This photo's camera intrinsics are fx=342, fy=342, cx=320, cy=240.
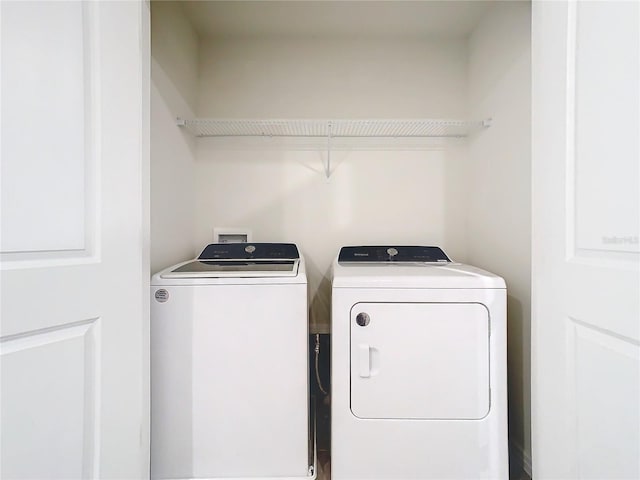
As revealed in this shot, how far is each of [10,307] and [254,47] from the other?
198cm

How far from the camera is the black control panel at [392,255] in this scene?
6.18ft

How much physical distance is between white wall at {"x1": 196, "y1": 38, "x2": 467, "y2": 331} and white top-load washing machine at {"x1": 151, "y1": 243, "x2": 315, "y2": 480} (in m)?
0.86

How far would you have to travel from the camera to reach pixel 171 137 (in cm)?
174

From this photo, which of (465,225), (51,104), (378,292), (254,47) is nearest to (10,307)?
(51,104)

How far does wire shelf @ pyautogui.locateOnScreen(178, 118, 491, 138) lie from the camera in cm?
196

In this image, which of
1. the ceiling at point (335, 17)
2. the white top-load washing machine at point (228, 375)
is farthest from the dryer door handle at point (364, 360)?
the ceiling at point (335, 17)

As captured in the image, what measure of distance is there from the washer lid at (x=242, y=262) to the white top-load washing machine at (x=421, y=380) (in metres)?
0.35

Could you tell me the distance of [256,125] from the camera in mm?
2025

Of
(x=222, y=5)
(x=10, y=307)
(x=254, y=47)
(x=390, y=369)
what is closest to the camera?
(x=10, y=307)

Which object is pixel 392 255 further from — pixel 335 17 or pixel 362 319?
pixel 335 17

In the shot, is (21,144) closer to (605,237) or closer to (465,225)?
(605,237)

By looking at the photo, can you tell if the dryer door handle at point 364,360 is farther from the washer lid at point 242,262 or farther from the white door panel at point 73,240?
the white door panel at point 73,240

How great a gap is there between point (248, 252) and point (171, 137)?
2.31 feet

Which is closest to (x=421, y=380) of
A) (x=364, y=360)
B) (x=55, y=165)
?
(x=364, y=360)
